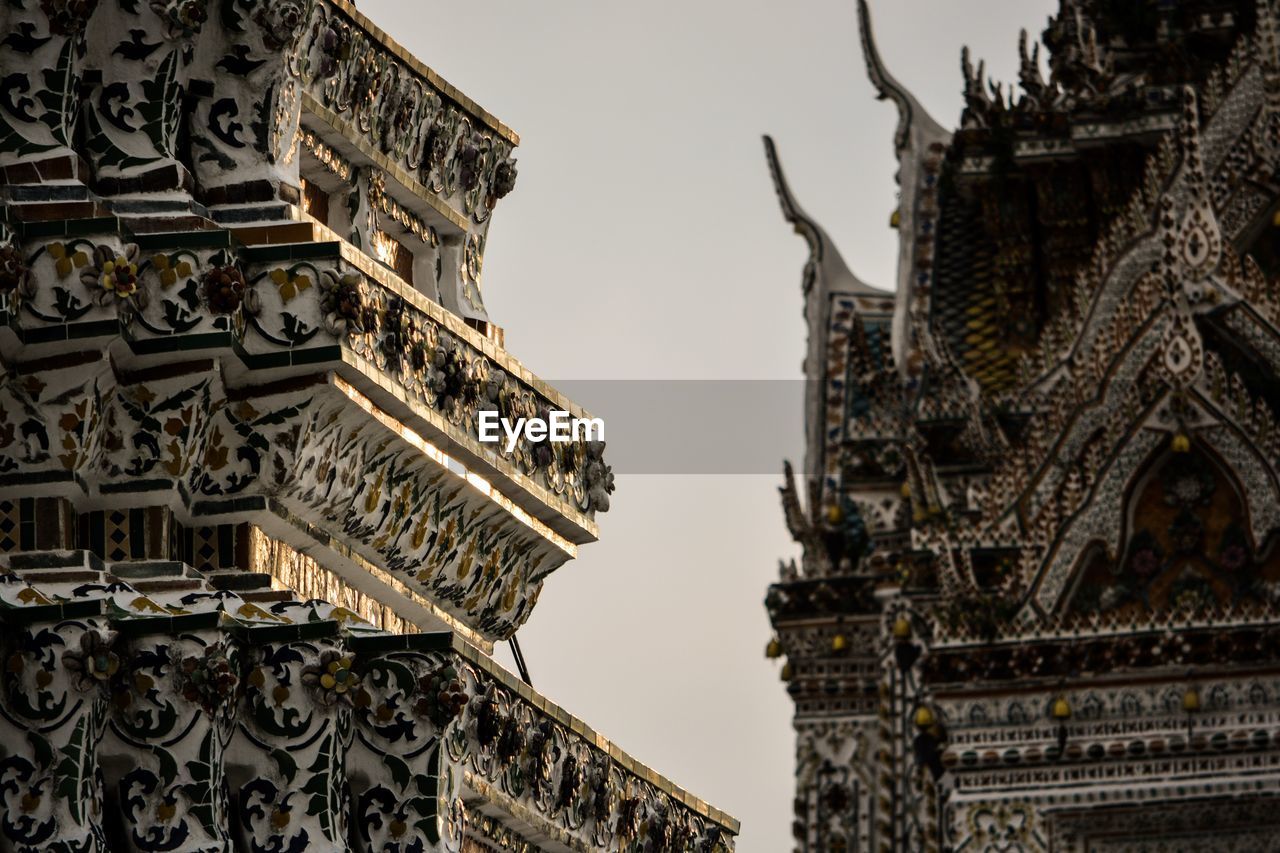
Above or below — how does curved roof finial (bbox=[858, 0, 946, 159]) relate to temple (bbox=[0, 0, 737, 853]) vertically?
above

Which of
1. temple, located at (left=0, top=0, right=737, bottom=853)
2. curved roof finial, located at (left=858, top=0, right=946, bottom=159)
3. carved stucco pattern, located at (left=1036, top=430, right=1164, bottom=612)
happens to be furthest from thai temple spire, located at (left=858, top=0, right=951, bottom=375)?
temple, located at (left=0, top=0, right=737, bottom=853)

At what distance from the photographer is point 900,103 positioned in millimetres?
35906

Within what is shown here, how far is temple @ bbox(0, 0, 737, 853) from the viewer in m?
7.37

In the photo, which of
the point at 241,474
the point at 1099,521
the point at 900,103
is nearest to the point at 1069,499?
the point at 1099,521

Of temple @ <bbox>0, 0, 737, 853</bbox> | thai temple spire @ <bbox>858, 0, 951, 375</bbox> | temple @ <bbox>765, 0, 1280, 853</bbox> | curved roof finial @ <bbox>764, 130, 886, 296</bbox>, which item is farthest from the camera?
curved roof finial @ <bbox>764, 130, 886, 296</bbox>

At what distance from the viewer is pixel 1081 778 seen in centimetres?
2617

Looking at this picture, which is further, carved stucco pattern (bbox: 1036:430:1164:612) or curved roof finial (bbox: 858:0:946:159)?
curved roof finial (bbox: 858:0:946:159)

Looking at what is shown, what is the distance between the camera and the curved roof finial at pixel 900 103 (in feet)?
117

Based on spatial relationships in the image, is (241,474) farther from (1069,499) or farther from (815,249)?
(815,249)

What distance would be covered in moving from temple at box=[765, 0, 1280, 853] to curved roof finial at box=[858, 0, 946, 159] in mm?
1649

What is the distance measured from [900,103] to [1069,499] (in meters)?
10.3

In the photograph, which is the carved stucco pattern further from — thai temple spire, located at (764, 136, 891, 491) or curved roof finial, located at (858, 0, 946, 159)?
curved roof finial, located at (858, 0, 946, 159)

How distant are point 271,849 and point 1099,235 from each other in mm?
25952

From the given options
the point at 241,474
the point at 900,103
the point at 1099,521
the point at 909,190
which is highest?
the point at 900,103
